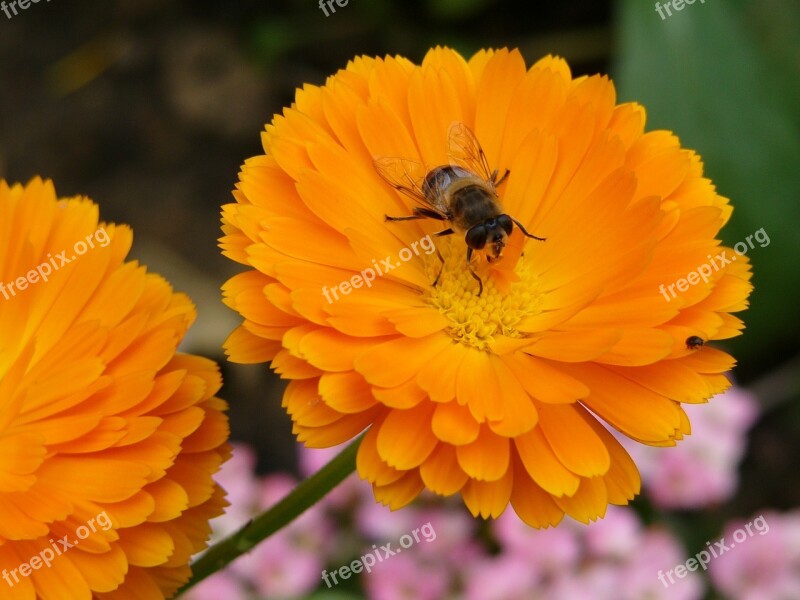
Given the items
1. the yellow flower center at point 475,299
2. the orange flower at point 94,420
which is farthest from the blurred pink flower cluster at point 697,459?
the orange flower at point 94,420

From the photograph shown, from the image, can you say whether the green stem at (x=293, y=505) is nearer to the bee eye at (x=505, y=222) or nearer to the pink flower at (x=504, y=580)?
the bee eye at (x=505, y=222)

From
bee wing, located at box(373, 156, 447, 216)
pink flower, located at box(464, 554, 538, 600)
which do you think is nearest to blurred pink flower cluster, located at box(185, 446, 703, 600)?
pink flower, located at box(464, 554, 538, 600)

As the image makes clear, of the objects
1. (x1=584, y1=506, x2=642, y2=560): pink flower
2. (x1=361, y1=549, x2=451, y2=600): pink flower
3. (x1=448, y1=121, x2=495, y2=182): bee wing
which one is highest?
(x1=448, y1=121, x2=495, y2=182): bee wing

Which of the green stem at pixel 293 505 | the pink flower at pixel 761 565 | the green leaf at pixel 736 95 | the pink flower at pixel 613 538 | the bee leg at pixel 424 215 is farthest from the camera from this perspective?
the green leaf at pixel 736 95

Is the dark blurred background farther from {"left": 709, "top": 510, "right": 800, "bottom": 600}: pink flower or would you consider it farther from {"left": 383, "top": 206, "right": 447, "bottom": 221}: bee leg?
{"left": 383, "top": 206, "right": 447, "bottom": 221}: bee leg

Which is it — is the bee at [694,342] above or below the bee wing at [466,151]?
below

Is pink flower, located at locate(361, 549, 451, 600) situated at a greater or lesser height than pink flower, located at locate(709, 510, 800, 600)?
greater

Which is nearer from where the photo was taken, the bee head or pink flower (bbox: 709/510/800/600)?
the bee head
